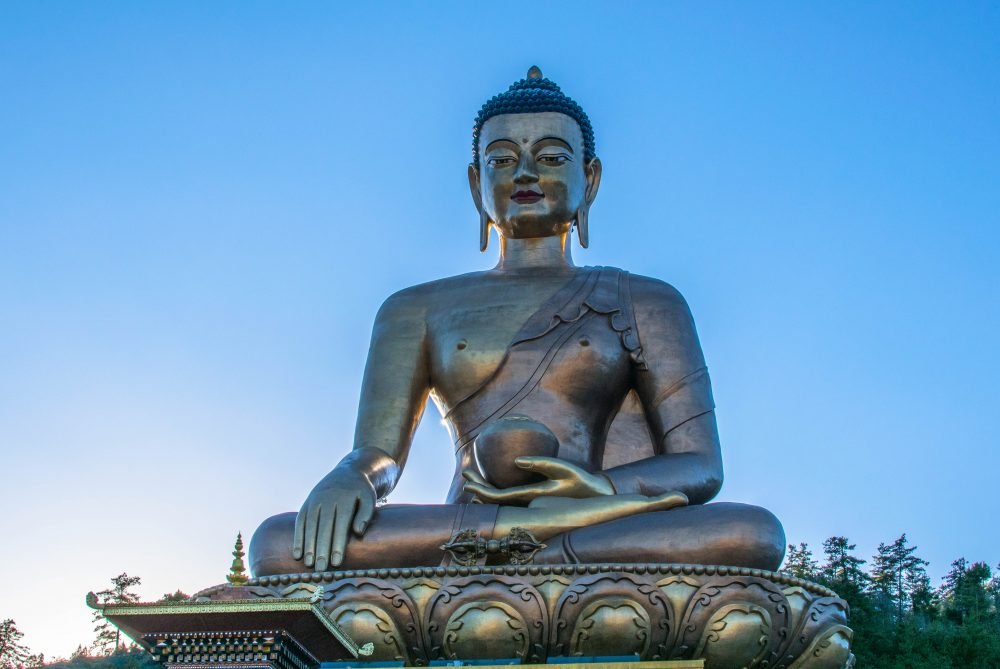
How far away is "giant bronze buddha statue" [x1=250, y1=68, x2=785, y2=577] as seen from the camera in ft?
24.5

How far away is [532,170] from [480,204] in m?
0.68

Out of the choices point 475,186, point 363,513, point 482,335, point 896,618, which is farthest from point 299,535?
point 896,618

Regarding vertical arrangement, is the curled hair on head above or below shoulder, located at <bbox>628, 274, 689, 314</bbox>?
above

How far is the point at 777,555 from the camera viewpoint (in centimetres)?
732

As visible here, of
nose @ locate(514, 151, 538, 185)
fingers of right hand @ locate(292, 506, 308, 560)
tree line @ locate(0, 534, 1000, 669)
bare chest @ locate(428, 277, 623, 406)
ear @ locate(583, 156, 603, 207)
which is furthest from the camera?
tree line @ locate(0, 534, 1000, 669)

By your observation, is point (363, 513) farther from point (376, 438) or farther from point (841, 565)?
point (841, 565)

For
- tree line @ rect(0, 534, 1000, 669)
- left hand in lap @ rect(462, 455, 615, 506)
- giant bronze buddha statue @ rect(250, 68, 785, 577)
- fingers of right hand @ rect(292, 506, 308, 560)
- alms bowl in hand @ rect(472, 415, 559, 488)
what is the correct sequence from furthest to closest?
tree line @ rect(0, 534, 1000, 669), alms bowl in hand @ rect(472, 415, 559, 488), left hand in lap @ rect(462, 455, 615, 506), fingers of right hand @ rect(292, 506, 308, 560), giant bronze buddha statue @ rect(250, 68, 785, 577)

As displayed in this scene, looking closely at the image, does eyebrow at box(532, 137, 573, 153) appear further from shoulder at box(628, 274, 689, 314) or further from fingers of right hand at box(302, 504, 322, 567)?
fingers of right hand at box(302, 504, 322, 567)

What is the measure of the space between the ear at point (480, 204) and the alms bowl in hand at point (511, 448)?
2.07 metres

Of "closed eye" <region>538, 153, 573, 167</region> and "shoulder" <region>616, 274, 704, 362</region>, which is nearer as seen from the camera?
"shoulder" <region>616, 274, 704, 362</region>

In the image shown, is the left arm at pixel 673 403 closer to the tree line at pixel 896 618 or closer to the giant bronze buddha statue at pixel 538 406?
the giant bronze buddha statue at pixel 538 406

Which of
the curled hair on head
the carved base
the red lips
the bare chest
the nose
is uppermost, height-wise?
the curled hair on head

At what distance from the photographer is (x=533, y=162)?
371 inches

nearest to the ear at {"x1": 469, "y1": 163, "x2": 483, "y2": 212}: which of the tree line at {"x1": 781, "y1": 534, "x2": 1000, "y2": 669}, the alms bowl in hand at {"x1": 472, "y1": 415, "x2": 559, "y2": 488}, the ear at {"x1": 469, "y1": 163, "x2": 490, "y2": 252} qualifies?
the ear at {"x1": 469, "y1": 163, "x2": 490, "y2": 252}
